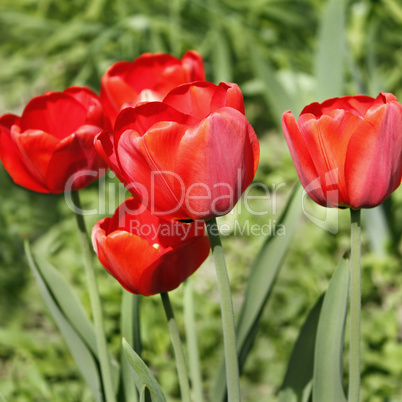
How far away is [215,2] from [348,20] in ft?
1.90

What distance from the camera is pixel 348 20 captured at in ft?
8.61

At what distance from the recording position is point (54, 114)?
846 mm

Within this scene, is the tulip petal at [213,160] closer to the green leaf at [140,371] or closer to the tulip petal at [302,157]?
the tulip petal at [302,157]

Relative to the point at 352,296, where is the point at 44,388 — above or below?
below

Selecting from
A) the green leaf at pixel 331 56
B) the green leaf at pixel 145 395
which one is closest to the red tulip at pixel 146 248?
the green leaf at pixel 145 395

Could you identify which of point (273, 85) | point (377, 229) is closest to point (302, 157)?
point (273, 85)

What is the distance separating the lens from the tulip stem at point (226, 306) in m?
0.64

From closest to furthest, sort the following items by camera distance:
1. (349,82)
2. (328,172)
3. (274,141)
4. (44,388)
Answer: (328,172), (44,388), (349,82), (274,141)

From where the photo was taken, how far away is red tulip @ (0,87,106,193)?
2.57 ft

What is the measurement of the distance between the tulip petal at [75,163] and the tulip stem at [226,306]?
0.22 m

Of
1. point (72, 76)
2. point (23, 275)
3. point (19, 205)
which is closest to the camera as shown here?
point (23, 275)

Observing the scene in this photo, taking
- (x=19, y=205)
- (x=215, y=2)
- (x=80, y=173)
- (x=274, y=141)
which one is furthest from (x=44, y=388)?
(x=215, y=2)

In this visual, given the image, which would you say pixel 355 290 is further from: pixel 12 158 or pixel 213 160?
pixel 12 158

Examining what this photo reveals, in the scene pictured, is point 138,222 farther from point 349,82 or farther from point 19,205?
point 349,82
